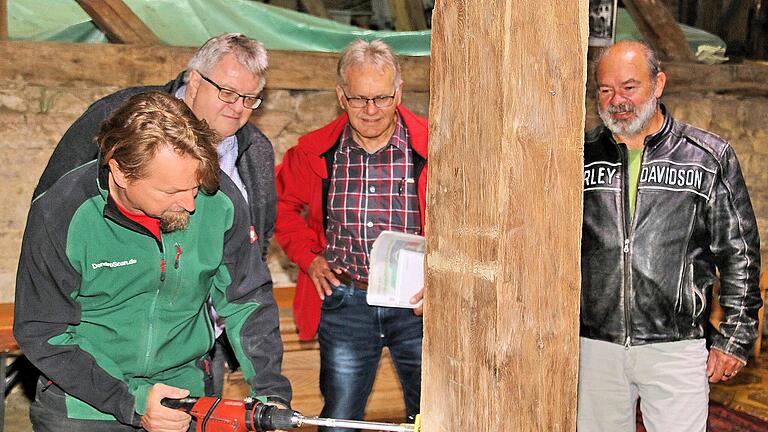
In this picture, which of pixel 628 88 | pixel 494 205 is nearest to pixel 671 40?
pixel 628 88

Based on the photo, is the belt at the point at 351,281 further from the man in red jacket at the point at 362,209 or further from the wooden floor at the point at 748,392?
the wooden floor at the point at 748,392

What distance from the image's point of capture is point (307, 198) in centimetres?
375

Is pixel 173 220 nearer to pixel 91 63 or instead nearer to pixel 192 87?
pixel 192 87

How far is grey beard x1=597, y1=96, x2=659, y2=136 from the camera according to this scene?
326cm

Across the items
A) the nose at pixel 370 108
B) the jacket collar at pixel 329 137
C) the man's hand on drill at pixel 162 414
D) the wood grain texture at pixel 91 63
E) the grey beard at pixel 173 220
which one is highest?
the wood grain texture at pixel 91 63

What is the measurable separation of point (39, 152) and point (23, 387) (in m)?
1.22

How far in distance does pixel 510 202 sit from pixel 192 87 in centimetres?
158

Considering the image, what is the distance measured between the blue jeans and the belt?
0.06 feet

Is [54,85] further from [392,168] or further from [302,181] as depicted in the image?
[392,168]

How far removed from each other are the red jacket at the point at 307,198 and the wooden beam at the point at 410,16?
7.83ft

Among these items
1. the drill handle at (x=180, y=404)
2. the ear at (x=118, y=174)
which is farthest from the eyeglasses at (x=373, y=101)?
the drill handle at (x=180, y=404)

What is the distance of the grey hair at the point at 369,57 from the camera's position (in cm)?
341

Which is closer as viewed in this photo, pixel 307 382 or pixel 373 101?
pixel 373 101

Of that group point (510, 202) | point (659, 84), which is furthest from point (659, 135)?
point (510, 202)
